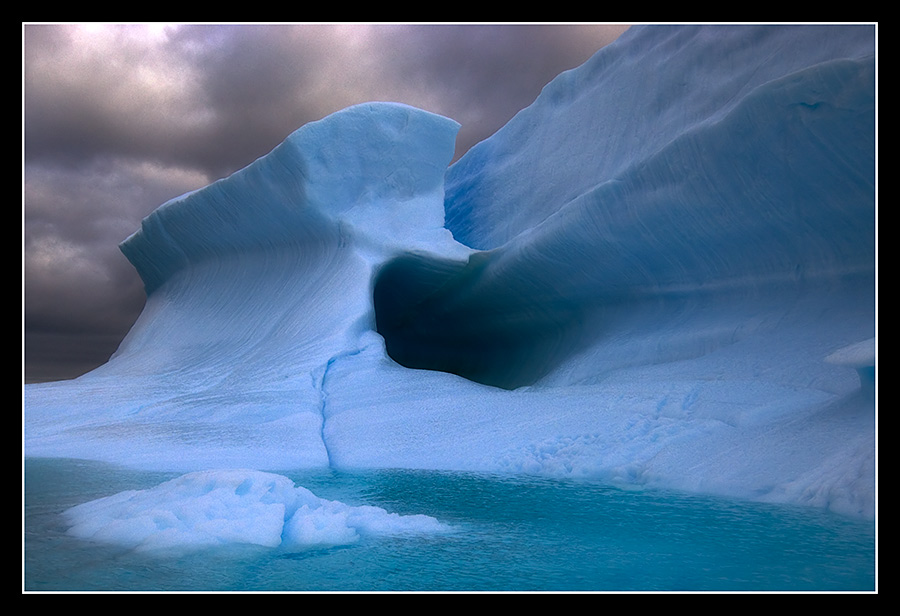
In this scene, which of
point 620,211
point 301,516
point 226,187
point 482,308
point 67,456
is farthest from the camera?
point 482,308

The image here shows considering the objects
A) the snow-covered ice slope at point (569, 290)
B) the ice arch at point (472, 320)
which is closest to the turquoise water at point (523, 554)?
the snow-covered ice slope at point (569, 290)

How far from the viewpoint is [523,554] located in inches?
102

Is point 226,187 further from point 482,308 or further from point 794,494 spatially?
point 794,494

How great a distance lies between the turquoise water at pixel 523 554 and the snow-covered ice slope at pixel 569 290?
744 mm

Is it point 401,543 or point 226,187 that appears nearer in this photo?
point 401,543

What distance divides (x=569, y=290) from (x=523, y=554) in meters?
6.26

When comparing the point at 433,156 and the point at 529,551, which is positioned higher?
the point at 433,156

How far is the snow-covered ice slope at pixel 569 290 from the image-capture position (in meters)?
4.80

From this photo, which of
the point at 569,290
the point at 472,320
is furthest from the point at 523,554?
the point at 472,320

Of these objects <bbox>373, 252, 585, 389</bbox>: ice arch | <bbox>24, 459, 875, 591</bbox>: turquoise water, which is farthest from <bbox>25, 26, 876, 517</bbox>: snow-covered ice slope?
<bbox>24, 459, 875, 591</bbox>: turquoise water

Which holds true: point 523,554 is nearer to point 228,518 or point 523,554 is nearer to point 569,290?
point 228,518

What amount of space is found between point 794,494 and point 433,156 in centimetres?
687

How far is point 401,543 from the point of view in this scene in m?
2.74

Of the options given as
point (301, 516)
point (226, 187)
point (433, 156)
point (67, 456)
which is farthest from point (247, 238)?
point (301, 516)
